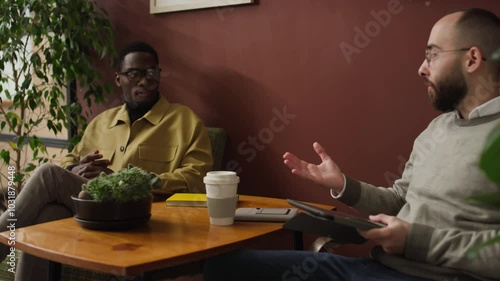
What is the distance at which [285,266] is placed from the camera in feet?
5.31

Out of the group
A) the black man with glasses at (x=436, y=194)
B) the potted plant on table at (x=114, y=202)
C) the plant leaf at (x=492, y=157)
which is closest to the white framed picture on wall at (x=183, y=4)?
the black man with glasses at (x=436, y=194)

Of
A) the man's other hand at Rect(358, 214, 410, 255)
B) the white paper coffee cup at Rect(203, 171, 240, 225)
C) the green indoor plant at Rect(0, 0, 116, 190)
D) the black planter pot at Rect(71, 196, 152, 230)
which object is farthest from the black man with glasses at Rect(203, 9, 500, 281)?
the green indoor plant at Rect(0, 0, 116, 190)

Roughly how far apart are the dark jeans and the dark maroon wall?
79 centimetres

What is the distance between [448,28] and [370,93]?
2.35ft

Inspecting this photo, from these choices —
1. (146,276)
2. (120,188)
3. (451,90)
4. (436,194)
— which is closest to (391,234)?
(436,194)

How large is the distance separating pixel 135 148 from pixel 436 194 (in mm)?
1526

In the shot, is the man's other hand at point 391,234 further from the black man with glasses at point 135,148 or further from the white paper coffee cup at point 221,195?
the black man with glasses at point 135,148

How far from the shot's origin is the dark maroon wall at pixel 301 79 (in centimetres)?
221

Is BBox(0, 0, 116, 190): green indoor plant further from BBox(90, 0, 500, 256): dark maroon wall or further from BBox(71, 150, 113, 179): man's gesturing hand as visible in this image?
BBox(71, 150, 113, 179): man's gesturing hand

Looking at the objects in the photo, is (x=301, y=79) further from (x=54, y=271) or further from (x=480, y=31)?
(x=54, y=271)

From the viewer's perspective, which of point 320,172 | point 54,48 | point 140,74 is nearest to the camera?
point 320,172

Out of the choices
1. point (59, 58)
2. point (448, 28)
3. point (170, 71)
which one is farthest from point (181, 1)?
point (448, 28)

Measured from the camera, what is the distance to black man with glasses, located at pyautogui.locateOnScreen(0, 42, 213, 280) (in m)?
2.24

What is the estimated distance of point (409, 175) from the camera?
5.71 ft
